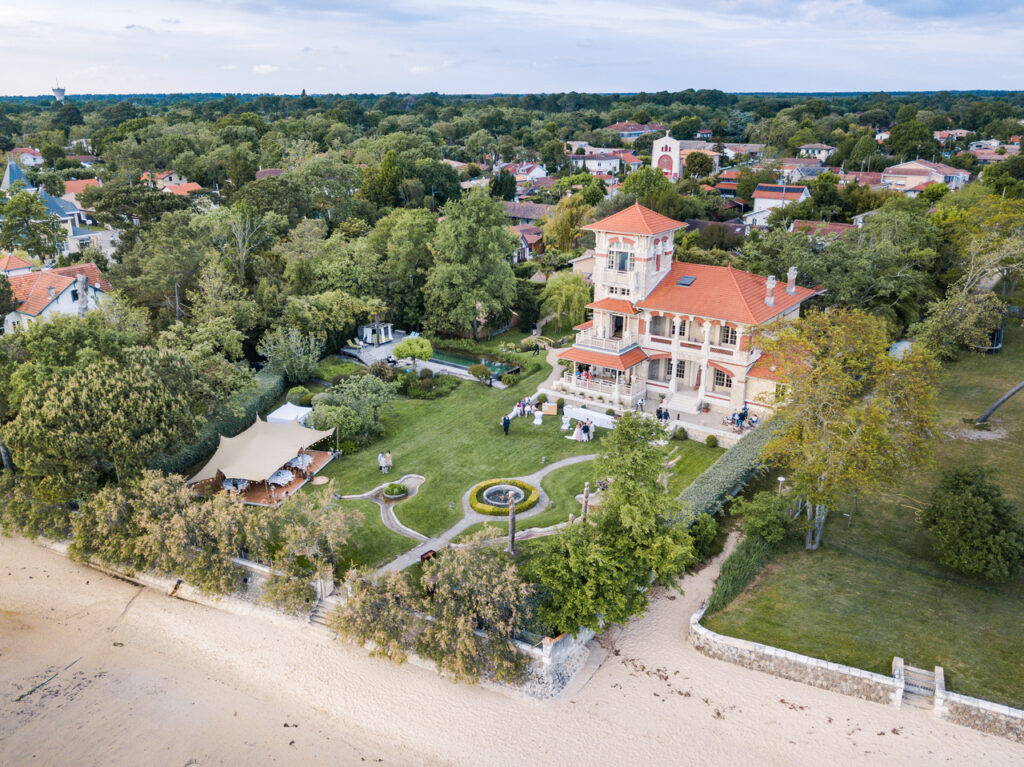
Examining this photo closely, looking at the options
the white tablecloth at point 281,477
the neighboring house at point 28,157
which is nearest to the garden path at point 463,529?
the white tablecloth at point 281,477

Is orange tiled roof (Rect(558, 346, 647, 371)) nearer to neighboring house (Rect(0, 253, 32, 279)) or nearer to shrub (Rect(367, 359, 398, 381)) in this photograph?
shrub (Rect(367, 359, 398, 381))

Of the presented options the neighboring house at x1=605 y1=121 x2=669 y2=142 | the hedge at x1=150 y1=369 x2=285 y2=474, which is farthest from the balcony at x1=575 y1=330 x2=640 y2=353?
the neighboring house at x1=605 y1=121 x2=669 y2=142

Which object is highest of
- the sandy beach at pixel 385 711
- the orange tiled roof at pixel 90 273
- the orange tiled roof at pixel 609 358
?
the orange tiled roof at pixel 90 273

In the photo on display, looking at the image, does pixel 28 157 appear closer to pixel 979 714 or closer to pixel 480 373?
pixel 480 373

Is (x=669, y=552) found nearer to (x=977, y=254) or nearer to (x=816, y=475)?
(x=816, y=475)

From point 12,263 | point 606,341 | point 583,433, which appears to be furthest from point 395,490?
point 12,263

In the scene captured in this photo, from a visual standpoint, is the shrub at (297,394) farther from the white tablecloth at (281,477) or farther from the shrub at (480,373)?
the shrub at (480,373)
